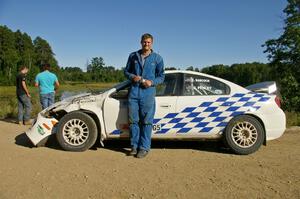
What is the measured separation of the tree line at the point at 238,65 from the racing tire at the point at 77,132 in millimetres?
3067

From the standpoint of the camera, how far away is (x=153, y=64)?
566 centimetres

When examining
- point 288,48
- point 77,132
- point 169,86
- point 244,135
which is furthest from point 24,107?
point 288,48

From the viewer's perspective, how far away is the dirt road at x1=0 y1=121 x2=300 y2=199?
3930 mm

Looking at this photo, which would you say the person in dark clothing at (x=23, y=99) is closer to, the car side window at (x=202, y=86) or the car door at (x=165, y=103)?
the car door at (x=165, y=103)

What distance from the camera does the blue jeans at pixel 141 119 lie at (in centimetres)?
560

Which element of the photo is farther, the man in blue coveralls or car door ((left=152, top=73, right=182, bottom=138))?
car door ((left=152, top=73, right=182, bottom=138))

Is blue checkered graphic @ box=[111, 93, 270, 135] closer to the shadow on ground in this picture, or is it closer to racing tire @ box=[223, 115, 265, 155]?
racing tire @ box=[223, 115, 265, 155]

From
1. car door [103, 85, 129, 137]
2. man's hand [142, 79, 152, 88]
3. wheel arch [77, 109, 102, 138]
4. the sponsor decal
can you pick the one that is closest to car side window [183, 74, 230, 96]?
man's hand [142, 79, 152, 88]

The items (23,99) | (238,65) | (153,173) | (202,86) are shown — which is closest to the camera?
(153,173)

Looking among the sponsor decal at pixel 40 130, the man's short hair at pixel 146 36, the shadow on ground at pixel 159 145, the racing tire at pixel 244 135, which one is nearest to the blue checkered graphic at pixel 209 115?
the racing tire at pixel 244 135

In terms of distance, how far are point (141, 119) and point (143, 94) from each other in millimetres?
437

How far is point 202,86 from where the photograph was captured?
5.93 meters

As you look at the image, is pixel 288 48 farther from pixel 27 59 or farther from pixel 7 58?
pixel 27 59

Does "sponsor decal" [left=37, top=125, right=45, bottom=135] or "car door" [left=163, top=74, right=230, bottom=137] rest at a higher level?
"car door" [left=163, top=74, right=230, bottom=137]
